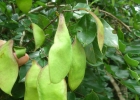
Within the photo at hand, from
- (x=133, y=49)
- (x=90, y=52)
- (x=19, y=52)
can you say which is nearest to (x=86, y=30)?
(x=90, y=52)

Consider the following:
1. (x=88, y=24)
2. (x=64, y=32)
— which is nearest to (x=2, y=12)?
(x=88, y=24)

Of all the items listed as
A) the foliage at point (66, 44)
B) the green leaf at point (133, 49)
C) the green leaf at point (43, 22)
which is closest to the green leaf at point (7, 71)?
the foliage at point (66, 44)

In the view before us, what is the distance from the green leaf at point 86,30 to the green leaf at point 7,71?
163 mm

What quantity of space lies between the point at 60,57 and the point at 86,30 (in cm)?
21

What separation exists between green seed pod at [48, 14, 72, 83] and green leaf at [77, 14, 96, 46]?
0.11 m

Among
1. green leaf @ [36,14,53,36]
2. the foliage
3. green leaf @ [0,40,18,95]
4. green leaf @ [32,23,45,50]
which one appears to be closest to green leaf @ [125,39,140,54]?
the foliage

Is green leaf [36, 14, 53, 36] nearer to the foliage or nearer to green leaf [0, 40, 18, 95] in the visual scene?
the foliage

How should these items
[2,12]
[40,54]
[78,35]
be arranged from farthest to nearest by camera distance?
[2,12]
[40,54]
[78,35]

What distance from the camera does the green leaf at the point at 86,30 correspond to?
62cm

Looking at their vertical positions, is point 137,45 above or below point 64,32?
below

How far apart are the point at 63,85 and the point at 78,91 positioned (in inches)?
21.3

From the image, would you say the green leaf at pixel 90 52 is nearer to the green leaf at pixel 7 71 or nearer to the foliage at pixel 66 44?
the foliage at pixel 66 44

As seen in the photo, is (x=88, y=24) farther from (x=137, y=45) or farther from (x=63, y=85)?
(x=137, y=45)

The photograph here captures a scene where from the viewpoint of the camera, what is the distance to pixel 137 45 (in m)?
0.97
